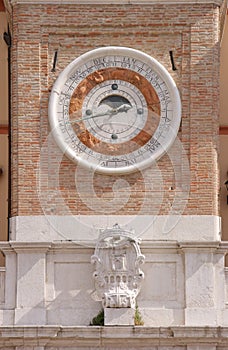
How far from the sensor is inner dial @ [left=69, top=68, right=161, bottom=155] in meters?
35.4

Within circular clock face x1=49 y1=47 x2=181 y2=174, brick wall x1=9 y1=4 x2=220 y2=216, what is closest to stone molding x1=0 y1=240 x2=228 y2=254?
brick wall x1=9 y1=4 x2=220 y2=216

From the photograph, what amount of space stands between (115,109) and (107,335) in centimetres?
375

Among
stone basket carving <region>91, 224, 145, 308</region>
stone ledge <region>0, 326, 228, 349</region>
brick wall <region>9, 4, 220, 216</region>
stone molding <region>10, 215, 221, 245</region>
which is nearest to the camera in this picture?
stone ledge <region>0, 326, 228, 349</region>

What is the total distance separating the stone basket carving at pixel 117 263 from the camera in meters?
34.5

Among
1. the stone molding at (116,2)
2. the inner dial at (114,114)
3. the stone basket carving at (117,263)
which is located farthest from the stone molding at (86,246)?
the stone molding at (116,2)

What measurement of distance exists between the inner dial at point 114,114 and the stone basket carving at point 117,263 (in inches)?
61.1

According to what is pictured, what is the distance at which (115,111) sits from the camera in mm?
35375

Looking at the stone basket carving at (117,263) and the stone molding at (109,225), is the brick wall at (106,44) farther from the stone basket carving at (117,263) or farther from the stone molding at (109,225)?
the stone basket carving at (117,263)

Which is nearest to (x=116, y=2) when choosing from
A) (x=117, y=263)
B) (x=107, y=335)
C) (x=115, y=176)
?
(x=115, y=176)

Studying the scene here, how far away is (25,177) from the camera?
3525 centimetres

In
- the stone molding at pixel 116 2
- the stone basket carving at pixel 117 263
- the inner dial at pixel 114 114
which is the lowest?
the stone basket carving at pixel 117 263

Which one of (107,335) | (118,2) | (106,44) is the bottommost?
(107,335)

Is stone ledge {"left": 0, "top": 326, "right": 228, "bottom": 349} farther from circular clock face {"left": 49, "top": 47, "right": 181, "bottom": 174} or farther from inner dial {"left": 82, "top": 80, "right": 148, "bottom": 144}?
inner dial {"left": 82, "top": 80, "right": 148, "bottom": 144}

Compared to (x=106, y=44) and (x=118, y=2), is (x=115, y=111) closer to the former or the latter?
(x=106, y=44)
